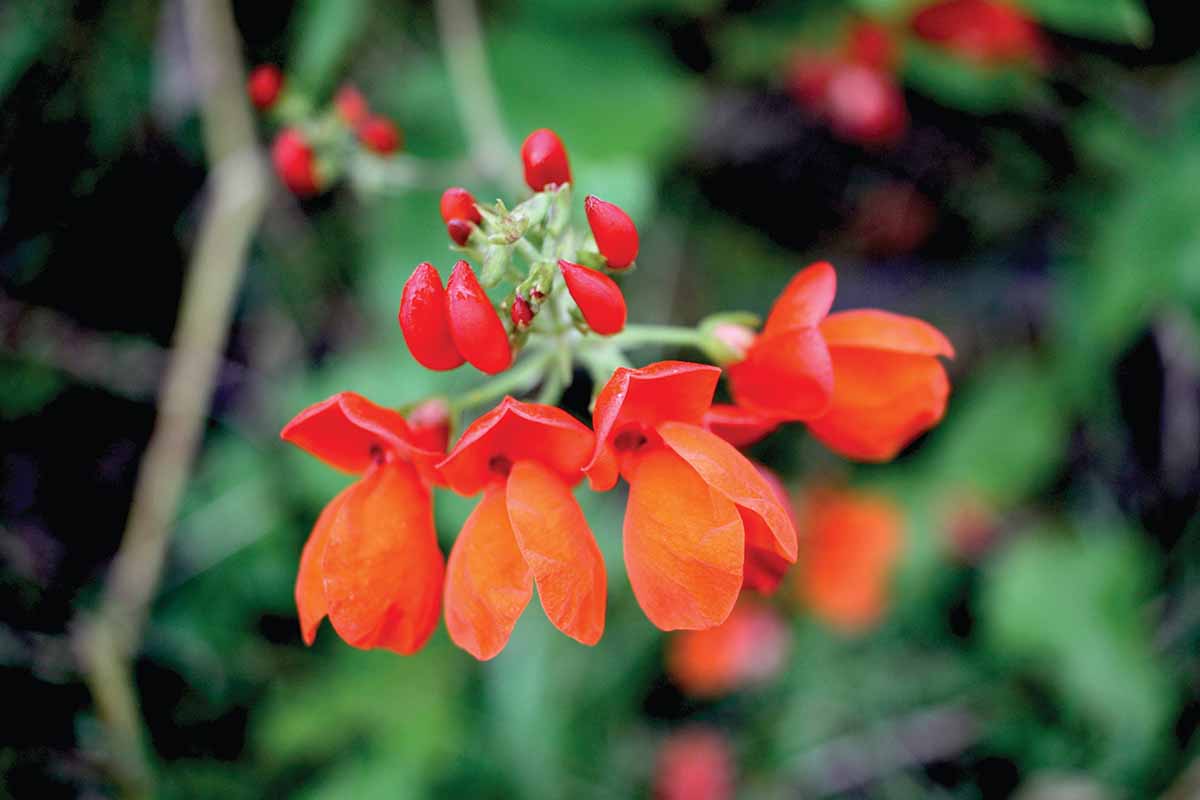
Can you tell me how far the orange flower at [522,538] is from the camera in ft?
3.19

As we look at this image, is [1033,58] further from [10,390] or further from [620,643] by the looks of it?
[10,390]

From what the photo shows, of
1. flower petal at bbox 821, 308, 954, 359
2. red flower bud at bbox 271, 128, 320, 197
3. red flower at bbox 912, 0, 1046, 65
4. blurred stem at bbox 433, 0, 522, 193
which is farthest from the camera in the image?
red flower at bbox 912, 0, 1046, 65

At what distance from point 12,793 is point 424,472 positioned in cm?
165

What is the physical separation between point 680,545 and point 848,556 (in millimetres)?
1951

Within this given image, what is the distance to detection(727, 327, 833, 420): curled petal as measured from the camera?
1124 millimetres

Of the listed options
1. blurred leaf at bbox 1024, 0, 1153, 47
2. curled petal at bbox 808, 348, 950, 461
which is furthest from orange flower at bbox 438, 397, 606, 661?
blurred leaf at bbox 1024, 0, 1153, 47

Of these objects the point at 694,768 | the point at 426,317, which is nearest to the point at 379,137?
the point at 426,317

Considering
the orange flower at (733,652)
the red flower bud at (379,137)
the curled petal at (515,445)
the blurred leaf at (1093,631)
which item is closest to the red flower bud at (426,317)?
the curled petal at (515,445)

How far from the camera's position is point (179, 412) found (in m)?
2.32

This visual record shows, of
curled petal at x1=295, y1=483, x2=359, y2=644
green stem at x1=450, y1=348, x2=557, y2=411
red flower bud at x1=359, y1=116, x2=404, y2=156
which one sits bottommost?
curled petal at x1=295, y1=483, x2=359, y2=644

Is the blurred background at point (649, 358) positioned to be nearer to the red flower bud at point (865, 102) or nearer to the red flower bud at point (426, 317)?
the red flower bud at point (865, 102)

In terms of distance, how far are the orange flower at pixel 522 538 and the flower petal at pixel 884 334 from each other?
398 millimetres

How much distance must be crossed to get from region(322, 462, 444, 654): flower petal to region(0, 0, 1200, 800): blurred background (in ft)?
3.02

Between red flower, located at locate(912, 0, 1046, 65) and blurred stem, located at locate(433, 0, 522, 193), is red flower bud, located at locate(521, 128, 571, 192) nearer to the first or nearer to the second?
blurred stem, located at locate(433, 0, 522, 193)
